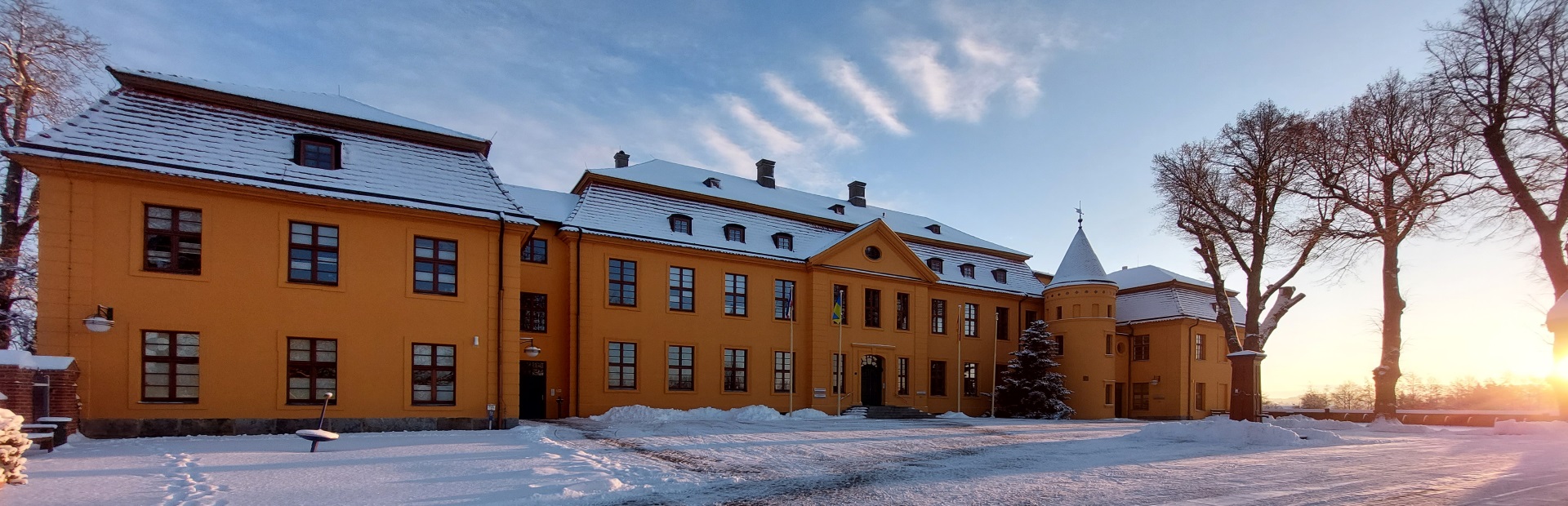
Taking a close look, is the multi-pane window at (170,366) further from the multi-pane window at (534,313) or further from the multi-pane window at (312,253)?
the multi-pane window at (534,313)

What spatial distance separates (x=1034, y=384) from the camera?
35.1 m

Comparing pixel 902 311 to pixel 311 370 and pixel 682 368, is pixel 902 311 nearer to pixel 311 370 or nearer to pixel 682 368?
pixel 682 368

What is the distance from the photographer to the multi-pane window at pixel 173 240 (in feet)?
53.6

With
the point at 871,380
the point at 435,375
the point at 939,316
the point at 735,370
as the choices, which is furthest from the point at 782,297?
the point at 435,375

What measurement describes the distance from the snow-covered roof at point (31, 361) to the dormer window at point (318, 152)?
6.07 metres

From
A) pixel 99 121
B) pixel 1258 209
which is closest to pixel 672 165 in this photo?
pixel 99 121

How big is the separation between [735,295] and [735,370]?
2820 millimetres

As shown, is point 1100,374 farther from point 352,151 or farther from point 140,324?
point 140,324

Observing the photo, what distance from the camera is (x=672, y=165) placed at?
3409 cm

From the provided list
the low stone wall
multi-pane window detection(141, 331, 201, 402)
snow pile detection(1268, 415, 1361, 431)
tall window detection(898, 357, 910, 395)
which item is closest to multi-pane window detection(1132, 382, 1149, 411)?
snow pile detection(1268, 415, 1361, 431)

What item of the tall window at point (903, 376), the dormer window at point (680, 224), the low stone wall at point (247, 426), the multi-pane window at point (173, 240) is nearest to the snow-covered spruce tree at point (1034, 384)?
the tall window at point (903, 376)

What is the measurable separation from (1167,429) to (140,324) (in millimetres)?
24753

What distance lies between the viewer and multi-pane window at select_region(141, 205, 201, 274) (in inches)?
643

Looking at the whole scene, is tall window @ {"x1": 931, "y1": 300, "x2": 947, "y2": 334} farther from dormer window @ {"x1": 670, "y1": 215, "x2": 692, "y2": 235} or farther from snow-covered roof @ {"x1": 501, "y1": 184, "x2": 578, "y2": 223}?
snow-covered roof @ {"x1": 501, "y1": 184, "x2": 578, "y2": 223}
